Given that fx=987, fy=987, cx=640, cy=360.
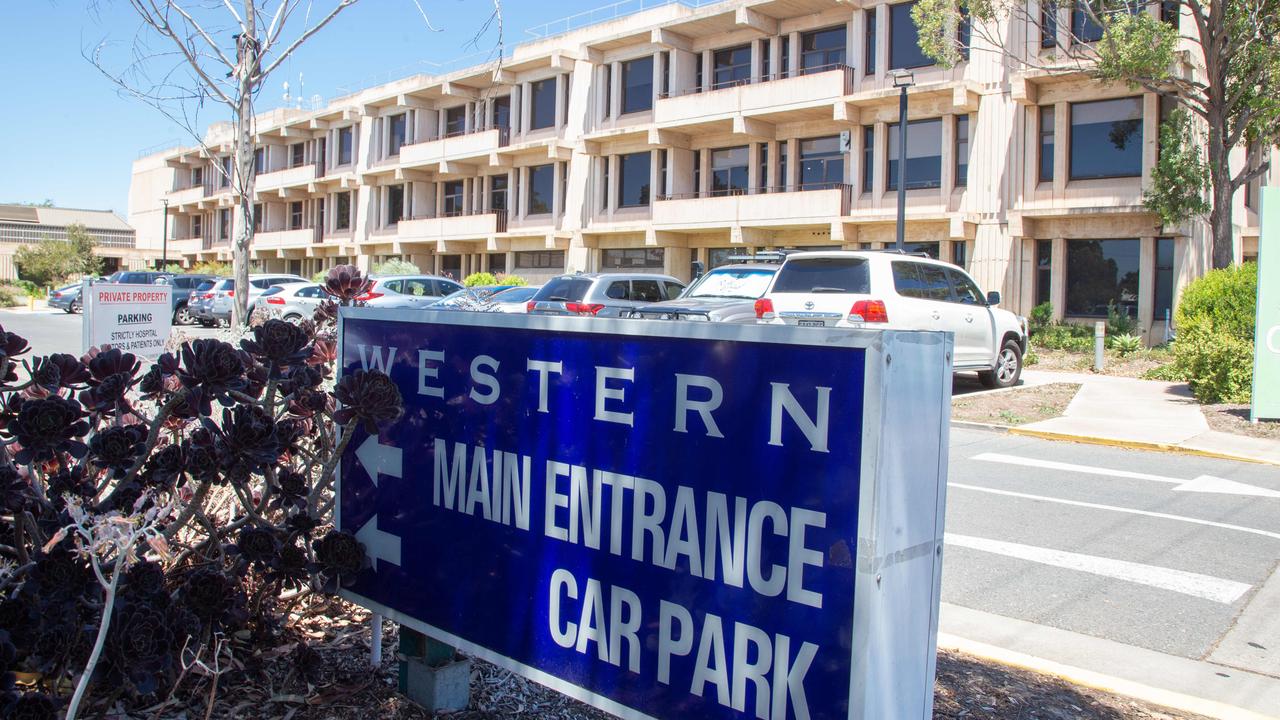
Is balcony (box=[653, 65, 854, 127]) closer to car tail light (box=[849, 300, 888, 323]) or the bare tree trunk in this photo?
car tail light (box=[849, 300, 888, 323])

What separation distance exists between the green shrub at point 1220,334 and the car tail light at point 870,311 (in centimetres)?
597

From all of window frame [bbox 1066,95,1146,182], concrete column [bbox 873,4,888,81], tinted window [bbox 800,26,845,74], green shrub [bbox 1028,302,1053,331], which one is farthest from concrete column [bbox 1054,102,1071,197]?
tinted window [bbox 800,26,845,74]

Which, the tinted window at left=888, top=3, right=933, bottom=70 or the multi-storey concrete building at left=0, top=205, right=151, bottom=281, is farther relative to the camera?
the multi-storey concrete building at left=0, top=205, right=151, bottom=281

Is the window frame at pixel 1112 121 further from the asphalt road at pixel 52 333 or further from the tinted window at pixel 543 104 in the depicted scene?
the asphalt road at pixel 52 333

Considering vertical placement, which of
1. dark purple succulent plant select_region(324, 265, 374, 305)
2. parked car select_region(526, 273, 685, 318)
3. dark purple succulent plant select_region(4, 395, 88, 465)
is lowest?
dark purple succulent plant select_region(4, 395, 88, 465)

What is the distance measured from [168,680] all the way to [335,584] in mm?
710

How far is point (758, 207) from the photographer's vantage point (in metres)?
30.6

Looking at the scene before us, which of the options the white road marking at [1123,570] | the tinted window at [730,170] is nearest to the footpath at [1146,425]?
the white road marking at [1123,570]

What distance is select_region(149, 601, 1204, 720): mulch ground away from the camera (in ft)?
10.8

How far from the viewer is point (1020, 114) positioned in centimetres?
2622

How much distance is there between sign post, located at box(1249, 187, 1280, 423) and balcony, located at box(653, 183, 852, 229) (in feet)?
54.0

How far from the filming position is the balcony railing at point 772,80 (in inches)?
1137

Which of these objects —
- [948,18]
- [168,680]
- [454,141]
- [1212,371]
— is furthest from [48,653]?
[454,141]

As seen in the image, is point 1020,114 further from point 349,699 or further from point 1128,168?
point 349,699
